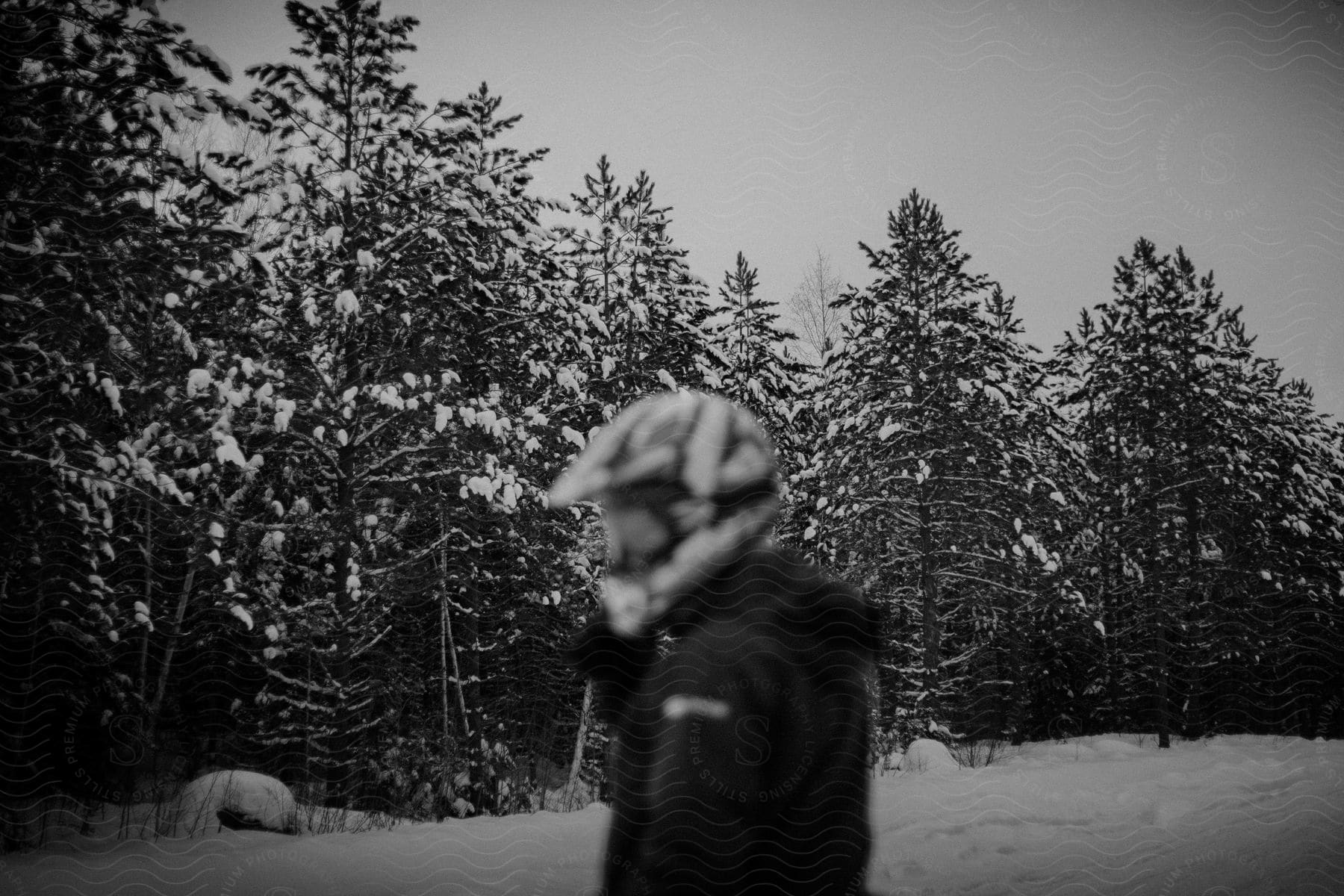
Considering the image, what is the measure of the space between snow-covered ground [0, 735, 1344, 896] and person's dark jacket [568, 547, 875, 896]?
1.63 metres

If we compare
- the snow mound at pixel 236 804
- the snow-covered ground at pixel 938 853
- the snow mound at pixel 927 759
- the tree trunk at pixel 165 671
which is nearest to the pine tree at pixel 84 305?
the snow mound at pixel 236 804

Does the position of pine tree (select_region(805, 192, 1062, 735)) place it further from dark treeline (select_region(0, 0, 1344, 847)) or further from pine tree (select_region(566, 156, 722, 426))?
pine tree (select_region(566, 156, 722, 426))

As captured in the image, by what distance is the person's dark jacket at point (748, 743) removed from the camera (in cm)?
105

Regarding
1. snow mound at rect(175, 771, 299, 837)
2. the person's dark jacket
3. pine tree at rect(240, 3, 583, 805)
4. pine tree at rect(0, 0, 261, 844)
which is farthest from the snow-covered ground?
pine tree at rect(240, 3, 583, 805)

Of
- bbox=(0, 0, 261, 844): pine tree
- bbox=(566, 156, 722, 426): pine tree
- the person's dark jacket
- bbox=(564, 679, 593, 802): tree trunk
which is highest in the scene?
bbox=(566, 156, 722, 426): pine tree

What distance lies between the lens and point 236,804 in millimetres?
6223

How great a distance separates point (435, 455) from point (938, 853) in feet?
25.8

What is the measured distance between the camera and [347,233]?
8797 millimetres

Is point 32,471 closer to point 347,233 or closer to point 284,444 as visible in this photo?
point 284,444

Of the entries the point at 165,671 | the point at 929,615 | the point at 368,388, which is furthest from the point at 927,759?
the point at 165,671

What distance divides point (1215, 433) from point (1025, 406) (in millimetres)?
8424

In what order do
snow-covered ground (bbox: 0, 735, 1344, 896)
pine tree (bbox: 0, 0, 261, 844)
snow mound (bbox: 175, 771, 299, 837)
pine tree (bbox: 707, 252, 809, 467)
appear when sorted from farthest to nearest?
pine tree (bbox: 707, 252, 809, 467) < snow mound (bbox: 175, 771, 299, 837) < pine tree (bbox: 0, 0, 261, 844) < snow-covered ground (bbox: 0, 735, 1344, 896)

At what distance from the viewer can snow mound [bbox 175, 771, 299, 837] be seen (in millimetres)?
5953

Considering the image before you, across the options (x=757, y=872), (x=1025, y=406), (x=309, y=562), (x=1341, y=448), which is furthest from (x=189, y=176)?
→ (x=1341, y=448)
